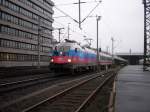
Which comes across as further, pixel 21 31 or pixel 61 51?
pixel 21 31

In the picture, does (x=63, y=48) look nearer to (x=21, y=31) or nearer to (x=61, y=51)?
(x=61, y=51)

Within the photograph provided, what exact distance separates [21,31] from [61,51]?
4472cm

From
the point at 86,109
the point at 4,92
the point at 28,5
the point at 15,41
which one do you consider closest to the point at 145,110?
the point at 86,109

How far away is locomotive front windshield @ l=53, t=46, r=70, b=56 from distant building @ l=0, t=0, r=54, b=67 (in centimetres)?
2575

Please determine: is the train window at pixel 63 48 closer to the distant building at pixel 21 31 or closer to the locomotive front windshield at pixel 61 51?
the locomotive front windshield at pixel 61 51

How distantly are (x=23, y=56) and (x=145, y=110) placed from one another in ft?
200

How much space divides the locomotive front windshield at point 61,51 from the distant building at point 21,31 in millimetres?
25753

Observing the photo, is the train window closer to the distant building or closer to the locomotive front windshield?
the locomotive front windshield

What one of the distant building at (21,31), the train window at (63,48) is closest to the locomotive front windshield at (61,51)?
the train window at (63,48)

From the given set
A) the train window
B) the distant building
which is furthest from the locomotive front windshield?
the distant building

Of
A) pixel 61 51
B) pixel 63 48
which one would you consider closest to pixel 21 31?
pixel 63 48

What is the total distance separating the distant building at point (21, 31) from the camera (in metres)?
58.7

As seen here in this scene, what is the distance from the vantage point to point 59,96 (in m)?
12.0

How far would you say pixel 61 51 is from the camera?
24.5 m
